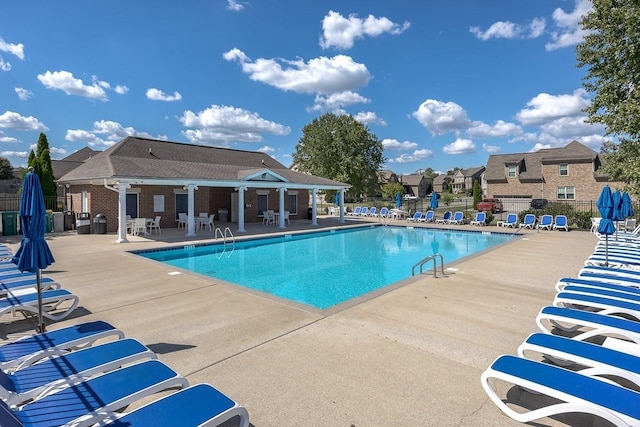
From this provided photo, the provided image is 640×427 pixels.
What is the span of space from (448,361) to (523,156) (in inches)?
1786

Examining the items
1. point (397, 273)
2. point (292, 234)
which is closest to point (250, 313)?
point (397, 273)

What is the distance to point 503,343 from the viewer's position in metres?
4.84

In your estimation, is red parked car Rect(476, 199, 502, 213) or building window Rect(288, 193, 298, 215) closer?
building window Rect(288, 193, 298, 215)

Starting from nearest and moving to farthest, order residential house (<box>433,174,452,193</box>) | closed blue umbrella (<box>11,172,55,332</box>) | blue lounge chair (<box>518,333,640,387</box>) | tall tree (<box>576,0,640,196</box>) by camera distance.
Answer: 1. blue lounge chair (<box>518,333,640,387</box>)
2. closed blue umbrella (<box>11,172,55,332</box>)
3. tall tree (<box>576,0,640,196</box>)
4. residential house (<box>433,174,452,193</box>)

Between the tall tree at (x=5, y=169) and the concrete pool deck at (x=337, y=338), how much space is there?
232ft

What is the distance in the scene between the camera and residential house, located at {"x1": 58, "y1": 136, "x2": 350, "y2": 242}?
54.2 ft

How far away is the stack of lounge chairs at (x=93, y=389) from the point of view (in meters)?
2.47

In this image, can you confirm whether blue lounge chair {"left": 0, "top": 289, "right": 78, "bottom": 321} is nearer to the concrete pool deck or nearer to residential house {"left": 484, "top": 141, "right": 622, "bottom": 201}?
the concrete pool deck

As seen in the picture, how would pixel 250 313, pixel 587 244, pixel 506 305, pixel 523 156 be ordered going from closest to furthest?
1. pixel 250 313
2. pixel 506 305
3. pixel 587 244
4. pixel 523 156

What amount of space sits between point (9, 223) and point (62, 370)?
1868cm

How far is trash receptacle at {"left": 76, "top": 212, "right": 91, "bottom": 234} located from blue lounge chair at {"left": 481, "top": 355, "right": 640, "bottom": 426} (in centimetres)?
1958

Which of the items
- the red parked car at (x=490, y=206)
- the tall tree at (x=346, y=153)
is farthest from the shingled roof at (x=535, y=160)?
the tall tree at (x=346, y=153)

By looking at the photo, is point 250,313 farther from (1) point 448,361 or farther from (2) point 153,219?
(2) point 153,219

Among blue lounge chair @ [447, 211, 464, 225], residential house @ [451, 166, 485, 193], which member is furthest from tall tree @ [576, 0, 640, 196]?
residential house @ [451, 166, 485, 193]
